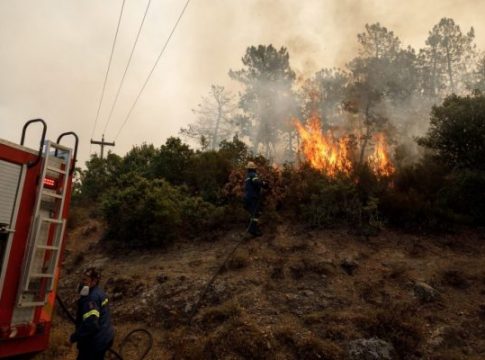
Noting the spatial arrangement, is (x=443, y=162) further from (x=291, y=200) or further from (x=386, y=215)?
(x=291, y=200)

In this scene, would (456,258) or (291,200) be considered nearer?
(456,258)

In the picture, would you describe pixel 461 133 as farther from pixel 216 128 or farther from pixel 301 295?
pixel 216 128

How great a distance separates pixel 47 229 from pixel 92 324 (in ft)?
4.61

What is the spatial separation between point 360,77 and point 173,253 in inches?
958

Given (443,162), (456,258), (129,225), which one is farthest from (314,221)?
(129,225)

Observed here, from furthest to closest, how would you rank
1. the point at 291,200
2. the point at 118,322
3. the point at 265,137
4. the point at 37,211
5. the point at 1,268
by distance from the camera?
the point at 265,137, the point at 291,200, the point at 118,322, the point at 37,211, the point at 1,268

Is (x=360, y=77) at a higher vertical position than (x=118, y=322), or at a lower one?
higher

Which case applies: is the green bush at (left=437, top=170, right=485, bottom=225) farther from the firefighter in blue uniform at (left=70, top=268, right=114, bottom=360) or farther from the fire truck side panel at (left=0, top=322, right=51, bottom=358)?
the fire truck side panel at (left=0, top=322, right=51, bottom=358)

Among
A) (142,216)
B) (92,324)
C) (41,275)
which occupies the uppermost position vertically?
(142,216)

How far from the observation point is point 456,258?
9.08 metres

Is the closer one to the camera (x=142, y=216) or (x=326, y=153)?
(x=142, y=216)

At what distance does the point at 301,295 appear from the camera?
787cm

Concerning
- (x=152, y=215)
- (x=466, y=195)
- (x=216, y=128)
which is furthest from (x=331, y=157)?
(x=216, y=128)

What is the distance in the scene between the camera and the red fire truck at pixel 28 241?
14.3 feet
